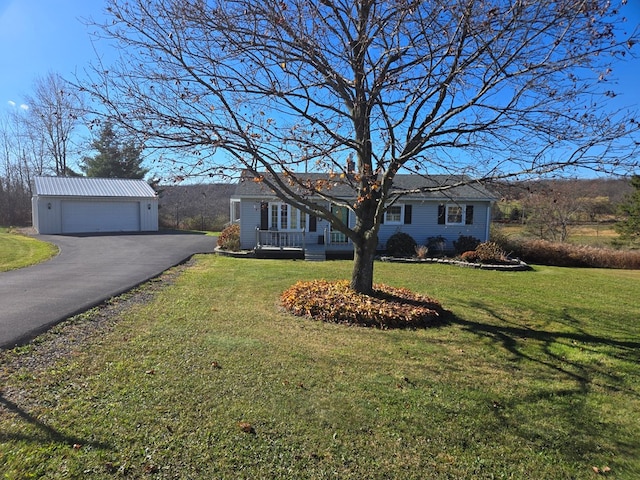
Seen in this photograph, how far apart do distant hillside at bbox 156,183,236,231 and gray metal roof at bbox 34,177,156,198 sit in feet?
7.22

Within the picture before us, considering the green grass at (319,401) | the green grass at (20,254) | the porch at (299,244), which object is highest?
the porch at (299,244)

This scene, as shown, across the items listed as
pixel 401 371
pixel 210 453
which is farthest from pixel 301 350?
pixel 210 453

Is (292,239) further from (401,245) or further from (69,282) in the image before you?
(69,282)

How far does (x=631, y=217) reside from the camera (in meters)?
21.8

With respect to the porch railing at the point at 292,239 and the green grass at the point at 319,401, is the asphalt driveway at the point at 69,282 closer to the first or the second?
the green grass at the point at 319,401

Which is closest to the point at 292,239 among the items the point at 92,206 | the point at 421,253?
the point at 421,253

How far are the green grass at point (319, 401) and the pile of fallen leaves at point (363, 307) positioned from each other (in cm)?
39

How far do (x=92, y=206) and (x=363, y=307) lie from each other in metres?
25.5

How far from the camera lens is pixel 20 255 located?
13.7 metres

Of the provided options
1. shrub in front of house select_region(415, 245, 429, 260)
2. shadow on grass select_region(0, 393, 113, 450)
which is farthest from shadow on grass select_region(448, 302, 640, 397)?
shrub in front of house select_region(415, 245, 429, 260)

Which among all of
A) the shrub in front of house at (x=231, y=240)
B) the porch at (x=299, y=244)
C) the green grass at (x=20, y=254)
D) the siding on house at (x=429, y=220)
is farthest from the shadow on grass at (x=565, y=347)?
the green grass at (x=20, y=254)

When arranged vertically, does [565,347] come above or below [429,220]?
below

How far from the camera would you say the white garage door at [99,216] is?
2539 cm

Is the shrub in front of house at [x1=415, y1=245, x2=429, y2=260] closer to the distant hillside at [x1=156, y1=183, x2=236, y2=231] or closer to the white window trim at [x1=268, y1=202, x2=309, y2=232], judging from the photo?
the white window trim at [x1=268, y1=202, x2=309, y2=232]
